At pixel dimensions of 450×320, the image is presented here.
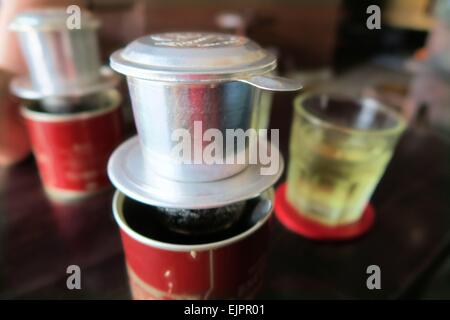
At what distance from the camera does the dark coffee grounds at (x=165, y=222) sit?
0.35 metres

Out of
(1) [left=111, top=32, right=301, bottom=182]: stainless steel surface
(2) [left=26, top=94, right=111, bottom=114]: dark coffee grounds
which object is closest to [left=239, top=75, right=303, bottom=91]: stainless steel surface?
(1) [left=111, top=32, right=301, bottom=182]: stainless steel surface

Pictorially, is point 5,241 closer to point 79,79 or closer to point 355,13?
point 79,79

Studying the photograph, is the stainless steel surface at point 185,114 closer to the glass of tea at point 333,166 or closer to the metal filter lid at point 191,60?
the metal filter lid at point 191,60

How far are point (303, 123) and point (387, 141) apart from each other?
0.39 ft

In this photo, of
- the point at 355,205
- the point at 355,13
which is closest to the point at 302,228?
the point at 355,205

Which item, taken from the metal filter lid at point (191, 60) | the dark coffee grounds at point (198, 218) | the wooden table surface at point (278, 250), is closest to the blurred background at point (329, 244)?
the wooden table surface at point (278, 250)

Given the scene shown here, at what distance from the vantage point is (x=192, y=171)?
301mm

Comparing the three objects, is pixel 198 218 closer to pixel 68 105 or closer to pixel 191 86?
pixel 191 86

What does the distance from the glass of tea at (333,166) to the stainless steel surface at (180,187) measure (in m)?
0.20

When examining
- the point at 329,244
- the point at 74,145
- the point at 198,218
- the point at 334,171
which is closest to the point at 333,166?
the point at 334,171

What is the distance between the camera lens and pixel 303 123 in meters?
0.52

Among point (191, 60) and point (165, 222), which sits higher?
point (191, 60)

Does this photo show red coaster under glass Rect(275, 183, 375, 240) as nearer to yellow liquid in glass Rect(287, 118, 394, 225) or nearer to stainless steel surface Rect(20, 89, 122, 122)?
yellow liquid in glass Rect(287, 118, 394, 225)

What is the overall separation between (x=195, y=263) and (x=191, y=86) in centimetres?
15
